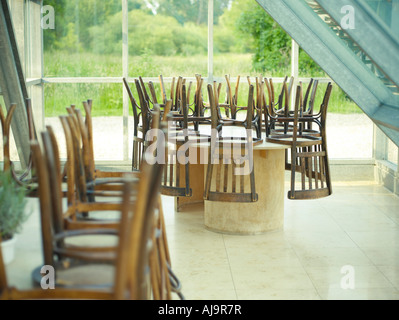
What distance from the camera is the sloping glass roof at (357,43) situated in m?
3.60

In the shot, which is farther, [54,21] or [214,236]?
[54,21]

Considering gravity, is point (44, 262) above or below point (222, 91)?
below

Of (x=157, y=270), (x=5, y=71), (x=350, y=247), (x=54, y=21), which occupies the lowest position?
(x=350, y=247)

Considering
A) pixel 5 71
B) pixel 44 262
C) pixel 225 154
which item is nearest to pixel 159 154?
pixel 44 262

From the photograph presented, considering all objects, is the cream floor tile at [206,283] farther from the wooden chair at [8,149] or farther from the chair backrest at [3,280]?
the chair backrest at [3,280]

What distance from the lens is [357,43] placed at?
3719 millimetres

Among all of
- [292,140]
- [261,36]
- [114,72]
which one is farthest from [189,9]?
[292,140]

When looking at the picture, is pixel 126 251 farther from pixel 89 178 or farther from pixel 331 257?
pixel 331 257

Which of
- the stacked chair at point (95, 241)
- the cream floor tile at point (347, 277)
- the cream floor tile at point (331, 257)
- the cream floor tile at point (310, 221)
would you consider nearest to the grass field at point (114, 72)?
the cream floor tile at point (310, 221)

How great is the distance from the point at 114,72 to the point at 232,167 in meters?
3.25

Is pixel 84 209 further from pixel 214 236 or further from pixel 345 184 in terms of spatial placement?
pixel 345 184

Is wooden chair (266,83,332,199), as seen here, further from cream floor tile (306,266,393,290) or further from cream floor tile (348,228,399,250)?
cream floor tile (306,266,393,290)
